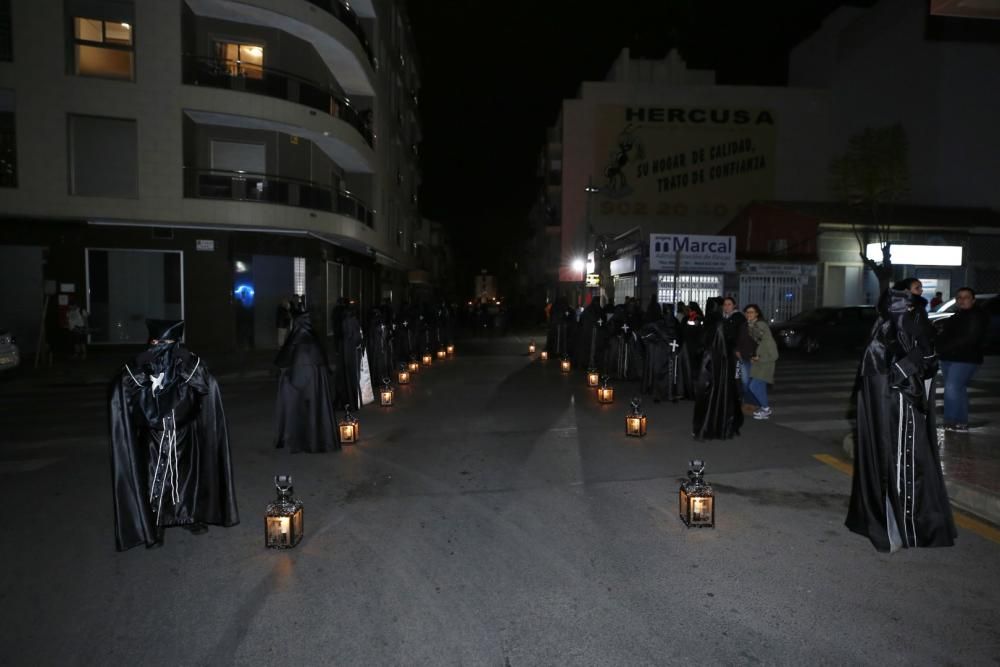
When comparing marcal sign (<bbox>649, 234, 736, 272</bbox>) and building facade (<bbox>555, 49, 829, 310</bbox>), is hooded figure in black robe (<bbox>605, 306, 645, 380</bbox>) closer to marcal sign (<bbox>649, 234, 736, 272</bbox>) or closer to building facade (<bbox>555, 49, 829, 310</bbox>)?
marcal sign (<bbox>649, 234, 736, 272</bbox>)

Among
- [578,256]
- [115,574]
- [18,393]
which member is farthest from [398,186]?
[115,574]

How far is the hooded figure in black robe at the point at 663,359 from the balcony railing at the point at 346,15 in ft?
57.9

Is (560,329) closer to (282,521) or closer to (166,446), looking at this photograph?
(282,521)

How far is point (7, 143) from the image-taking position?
748 inches

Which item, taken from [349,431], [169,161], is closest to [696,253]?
[349,431]

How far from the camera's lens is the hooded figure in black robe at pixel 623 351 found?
47.1ft

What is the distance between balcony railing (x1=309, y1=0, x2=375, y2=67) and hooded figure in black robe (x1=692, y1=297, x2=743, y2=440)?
19.8m

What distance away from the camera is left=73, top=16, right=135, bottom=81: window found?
18922 millimetres

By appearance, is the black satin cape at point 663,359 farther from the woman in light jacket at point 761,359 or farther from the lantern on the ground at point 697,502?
the lantern on the ground at point 697,502

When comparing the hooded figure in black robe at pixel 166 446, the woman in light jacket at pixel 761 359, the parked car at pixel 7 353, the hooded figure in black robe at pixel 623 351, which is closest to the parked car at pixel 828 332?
the hooded figure in black robe at pixel 623 351

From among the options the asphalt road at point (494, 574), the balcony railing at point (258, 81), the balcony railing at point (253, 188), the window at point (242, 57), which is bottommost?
the asphalt road at point (494, 574)

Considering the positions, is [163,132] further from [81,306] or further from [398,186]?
[398,186]

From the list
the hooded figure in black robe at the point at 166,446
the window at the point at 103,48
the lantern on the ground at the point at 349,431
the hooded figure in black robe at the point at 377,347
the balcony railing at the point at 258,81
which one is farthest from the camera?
the balcony railing at the point at 258,81

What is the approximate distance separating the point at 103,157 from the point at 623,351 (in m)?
16.4
